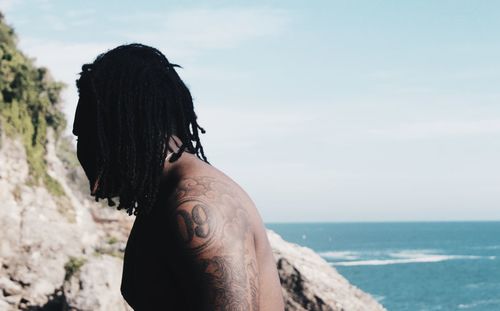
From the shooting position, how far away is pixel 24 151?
1948cm

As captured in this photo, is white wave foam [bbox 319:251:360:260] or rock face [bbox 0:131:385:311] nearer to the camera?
rock face [bbox 0:131:385:311]

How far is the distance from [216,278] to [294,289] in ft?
34.3

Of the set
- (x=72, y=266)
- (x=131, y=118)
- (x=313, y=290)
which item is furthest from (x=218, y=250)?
(x=72, y=266)

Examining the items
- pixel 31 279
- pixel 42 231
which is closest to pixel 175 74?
pixel 31 279

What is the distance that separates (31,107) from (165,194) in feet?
64.8

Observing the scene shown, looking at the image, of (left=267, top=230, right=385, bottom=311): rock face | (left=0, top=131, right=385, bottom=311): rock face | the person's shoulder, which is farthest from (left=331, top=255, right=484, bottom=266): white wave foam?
the person's shoulder

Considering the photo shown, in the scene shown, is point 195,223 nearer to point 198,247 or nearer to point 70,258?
point 198,247

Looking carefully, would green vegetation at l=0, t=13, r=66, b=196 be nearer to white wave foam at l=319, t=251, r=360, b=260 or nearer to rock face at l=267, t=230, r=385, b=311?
rock face at l=267, t=230, r=385, b=311

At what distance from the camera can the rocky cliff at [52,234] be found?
42.0 feet

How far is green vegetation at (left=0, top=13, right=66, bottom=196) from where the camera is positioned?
1967 cm

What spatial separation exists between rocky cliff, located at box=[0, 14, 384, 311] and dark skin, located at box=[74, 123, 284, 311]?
997cm

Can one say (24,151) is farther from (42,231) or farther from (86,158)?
(86,158)

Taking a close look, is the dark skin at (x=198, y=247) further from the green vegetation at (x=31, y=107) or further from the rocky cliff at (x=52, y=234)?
the green vegetation at (x=31, y=107)

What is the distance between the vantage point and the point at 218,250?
2182 mm
